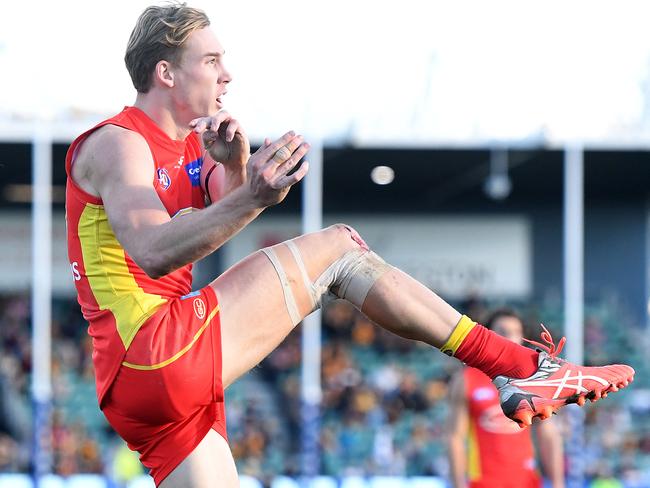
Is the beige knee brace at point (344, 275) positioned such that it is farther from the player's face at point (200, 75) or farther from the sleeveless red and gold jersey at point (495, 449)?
the sleeveless red and gold jersey at point (495, 449)

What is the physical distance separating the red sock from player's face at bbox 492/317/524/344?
2440 mm

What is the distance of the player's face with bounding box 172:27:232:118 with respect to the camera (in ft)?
13.7

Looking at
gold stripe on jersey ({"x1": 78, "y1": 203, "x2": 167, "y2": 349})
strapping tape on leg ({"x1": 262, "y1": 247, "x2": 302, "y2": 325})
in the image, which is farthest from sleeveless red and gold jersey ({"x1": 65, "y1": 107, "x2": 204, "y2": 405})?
strapping tape on leg ({"x1": 262, "y1": 247, "x2": 302, "y2": 325})

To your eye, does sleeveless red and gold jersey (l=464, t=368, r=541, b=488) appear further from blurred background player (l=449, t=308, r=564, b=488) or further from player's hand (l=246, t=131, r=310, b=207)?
player's hand (l=246, t=131, r=310, b=207)

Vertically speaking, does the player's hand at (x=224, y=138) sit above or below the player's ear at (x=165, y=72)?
below

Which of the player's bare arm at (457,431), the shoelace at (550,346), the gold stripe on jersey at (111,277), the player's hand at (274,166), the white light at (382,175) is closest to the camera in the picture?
the player's hand at (274,166)

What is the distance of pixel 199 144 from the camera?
178 inches

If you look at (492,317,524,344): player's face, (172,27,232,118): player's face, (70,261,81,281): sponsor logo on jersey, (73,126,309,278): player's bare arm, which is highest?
(172,27,232,118): player's face

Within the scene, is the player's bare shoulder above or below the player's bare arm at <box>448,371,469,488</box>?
above

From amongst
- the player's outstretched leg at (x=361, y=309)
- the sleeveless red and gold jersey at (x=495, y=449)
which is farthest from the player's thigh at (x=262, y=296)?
the sleeveless red and gold jersey at (x=495, y=449)

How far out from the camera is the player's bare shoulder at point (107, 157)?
383 cm

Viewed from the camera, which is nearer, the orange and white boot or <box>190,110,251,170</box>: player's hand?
<box>190,110,251,170</box>: player's hand

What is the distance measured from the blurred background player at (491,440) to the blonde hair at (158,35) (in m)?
3.15

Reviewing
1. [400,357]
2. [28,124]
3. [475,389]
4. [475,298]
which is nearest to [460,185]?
[475,298]
